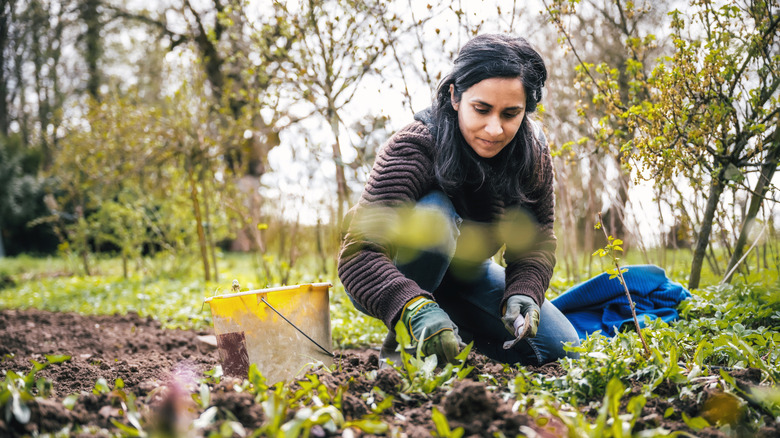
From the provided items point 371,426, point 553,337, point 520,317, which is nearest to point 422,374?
point 371,426

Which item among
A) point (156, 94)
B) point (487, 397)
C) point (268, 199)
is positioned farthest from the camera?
point (156, 94)

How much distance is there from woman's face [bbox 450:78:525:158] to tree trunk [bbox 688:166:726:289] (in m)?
0.99

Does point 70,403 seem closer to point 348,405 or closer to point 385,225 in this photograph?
point 348,405

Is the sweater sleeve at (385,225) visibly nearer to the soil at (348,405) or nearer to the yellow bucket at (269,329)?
the yellow bucket at (269,329)

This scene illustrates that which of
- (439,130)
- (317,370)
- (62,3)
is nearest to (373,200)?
(439,130)

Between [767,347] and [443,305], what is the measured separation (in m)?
1.12

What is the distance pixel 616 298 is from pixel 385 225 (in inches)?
48.1

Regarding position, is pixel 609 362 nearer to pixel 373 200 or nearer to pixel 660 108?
pixel 373 200

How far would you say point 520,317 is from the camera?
5.99ft

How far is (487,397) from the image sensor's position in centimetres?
120

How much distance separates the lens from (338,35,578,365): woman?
1.74 meters

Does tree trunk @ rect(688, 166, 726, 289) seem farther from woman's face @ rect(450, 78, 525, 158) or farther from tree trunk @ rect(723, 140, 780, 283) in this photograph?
woman's face @ rect(450, 78, 525, 158)

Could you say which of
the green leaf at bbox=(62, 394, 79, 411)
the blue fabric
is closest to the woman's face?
the blue fabric

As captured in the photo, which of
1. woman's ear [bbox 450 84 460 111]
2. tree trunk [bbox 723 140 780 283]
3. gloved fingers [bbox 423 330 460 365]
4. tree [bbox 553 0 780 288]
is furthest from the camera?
tree trunk [bbox 723 140 780 283]
